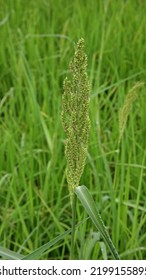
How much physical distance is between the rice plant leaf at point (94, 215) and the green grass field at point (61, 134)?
8.2 inches

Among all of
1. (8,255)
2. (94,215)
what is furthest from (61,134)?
(94,215)

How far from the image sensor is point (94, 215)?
109 cm

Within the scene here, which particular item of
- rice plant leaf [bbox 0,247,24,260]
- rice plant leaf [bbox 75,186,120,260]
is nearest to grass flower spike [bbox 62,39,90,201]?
rice plant leaf [bbox 75,186,120,260]

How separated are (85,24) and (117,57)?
46 centimetres

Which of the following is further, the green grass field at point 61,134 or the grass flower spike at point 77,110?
the green grass field at point 61,134

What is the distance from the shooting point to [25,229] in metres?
1.82

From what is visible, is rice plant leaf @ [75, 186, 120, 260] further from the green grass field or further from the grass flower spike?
the green grass field

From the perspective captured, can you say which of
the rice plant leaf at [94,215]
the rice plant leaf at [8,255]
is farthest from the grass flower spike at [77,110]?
the rice plant leaf at [8,255]

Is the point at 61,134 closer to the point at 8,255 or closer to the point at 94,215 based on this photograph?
the point at 8,255

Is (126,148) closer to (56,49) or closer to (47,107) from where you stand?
(47,107)

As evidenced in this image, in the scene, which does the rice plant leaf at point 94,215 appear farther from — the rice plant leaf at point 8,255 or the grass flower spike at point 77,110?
the rice plant leaf at point 8,255

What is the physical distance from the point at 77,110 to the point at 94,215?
193 mm

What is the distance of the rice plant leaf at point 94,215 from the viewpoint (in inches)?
42.2

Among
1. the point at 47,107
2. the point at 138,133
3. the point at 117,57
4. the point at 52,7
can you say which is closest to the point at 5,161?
the point at 47,107
